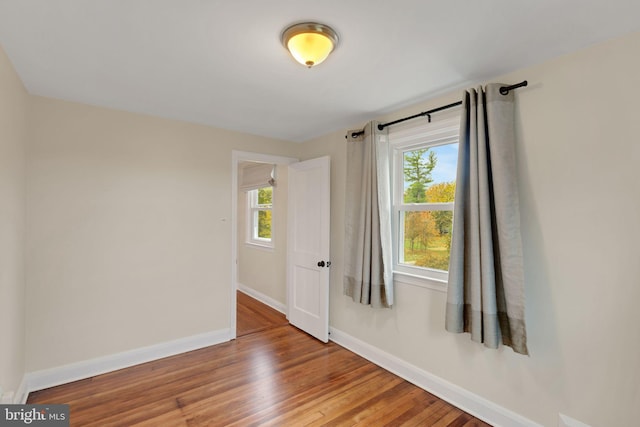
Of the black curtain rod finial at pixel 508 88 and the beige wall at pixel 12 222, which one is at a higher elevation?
the black curtain rod finial at pixel 508 88

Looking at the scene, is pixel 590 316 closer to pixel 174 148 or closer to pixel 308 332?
pixel 308 332

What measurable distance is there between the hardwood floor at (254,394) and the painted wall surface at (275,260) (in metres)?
1.35

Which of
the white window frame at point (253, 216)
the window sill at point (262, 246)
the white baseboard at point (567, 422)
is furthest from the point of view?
the white window frame at point (253, 216)

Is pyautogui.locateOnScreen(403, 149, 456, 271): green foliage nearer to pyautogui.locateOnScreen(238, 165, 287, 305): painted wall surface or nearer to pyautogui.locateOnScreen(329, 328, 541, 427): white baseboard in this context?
pyautogui.locateOnScreen(329, 328, 541, 427): white baseboard

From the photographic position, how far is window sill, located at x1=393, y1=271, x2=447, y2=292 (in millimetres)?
2361

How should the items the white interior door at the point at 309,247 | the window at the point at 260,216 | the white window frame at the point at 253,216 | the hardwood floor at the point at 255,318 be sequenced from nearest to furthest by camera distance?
the white interior door at the point at 309,247 → the hardwood floor at the point at 255,318 → the window at the point at 260,216 → the white window frame at the point at 253,216

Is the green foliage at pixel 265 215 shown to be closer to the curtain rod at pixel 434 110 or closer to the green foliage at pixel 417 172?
the curtain rod at pixel 434 110

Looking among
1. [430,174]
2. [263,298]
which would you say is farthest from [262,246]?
[430,174]

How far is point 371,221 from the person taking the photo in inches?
108

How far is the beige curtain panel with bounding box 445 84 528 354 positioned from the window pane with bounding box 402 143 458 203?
36 centimetres

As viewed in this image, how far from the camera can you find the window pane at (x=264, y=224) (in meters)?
5.00

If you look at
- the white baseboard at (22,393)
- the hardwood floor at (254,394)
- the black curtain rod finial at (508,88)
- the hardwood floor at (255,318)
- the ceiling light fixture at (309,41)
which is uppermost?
the ceiling light fixture at (309,41)

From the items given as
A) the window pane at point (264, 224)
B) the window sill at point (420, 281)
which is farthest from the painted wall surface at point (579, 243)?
the window pane at point (264, 224)

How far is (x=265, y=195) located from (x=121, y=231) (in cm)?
259
